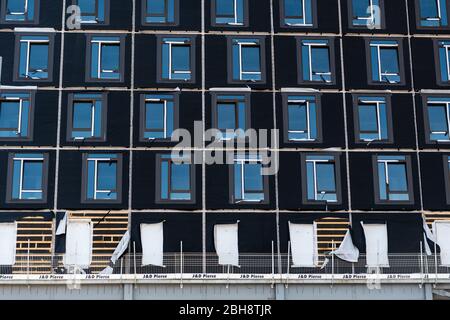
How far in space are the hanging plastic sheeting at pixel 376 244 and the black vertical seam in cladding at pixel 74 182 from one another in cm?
1502

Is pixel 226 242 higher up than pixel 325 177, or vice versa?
pixel 325 177

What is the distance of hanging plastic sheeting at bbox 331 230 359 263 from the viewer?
59594 mm

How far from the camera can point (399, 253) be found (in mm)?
60219

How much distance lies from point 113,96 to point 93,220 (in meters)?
8.01

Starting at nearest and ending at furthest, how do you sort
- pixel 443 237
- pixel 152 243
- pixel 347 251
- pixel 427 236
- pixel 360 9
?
1. pixel 152 243
2. pixel 347 251
3. pixel 427 236
4. pixel 443 237
5. pixel 360 9

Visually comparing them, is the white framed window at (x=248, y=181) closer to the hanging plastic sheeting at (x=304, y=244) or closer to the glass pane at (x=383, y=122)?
the hanging plastic sheeting at (x=304, y=244)

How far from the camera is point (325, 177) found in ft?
201

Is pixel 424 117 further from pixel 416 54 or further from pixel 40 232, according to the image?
pixel 40 232

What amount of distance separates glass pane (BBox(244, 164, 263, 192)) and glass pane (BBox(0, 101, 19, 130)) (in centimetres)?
1460

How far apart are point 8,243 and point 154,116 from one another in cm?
1190

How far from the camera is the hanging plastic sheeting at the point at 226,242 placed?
59438mm

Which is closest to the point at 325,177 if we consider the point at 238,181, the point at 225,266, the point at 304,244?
the point at 304,244

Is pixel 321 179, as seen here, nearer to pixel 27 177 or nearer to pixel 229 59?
pixel 229 59

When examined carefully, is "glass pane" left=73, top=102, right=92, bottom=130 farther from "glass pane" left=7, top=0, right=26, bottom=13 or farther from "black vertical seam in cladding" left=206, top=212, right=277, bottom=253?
"black vertical seam in cladding" left=206, top=212, right=277, bottom=253
